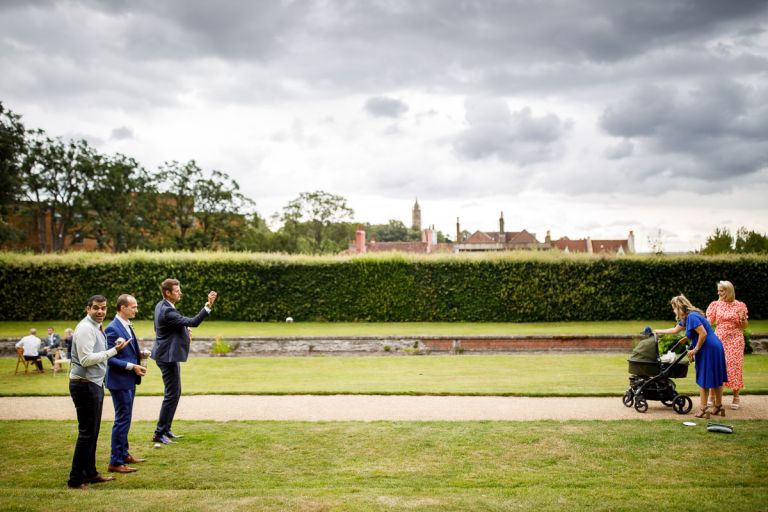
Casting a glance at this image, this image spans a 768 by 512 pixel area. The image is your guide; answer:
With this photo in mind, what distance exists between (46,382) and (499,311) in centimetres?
1816

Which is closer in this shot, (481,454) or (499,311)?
(481,454)

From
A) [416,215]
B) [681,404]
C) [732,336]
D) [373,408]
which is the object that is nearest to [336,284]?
[373,408]

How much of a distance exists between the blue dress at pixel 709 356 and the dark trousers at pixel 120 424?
7.96 metres

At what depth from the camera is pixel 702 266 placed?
2552 centimetres

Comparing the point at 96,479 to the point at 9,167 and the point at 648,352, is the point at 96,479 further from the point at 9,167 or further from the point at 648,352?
the point at 9,167

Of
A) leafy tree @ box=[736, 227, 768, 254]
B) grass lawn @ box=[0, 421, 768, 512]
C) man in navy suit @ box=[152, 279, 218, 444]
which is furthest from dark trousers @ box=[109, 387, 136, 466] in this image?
leafy tree @ box=[736, 227, 768, 254]

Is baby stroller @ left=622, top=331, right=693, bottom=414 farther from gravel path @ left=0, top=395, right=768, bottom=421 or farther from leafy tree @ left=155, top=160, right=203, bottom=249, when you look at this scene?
leafy tree @ left=155, top=160, right=203, bottom=249

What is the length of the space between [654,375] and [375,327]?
50.1ft

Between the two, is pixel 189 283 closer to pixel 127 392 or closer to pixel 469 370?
pixel 469 370

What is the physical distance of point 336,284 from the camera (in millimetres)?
25766

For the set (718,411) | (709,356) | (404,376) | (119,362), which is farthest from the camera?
(404,376)

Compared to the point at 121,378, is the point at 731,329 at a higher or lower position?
higher

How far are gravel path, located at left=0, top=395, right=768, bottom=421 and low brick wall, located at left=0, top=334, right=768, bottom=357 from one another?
24.2ft

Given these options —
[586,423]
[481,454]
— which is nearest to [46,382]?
[481,454]
